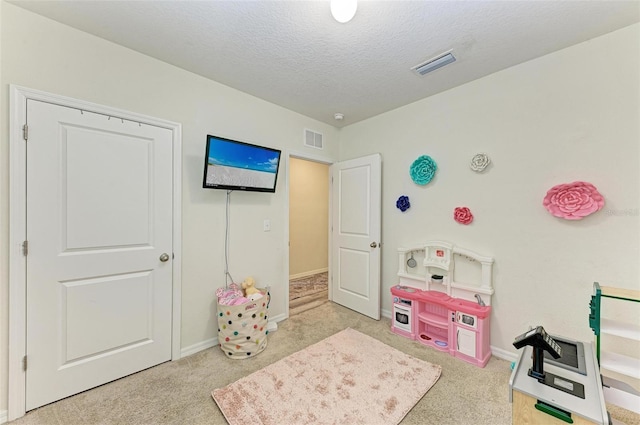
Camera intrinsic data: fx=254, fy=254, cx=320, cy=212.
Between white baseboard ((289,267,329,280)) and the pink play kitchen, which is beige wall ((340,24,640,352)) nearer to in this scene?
the pink play kitchen

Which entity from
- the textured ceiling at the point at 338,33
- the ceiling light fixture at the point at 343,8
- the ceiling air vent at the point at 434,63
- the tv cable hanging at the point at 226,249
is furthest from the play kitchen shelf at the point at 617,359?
the tv cable hanging at the point at 226,249

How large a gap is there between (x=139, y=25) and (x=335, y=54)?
1376 mm

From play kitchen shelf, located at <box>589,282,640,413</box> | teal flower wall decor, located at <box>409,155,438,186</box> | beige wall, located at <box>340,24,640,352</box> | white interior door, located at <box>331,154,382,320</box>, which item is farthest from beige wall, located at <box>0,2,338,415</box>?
play kitchen shelf, located at <box>589,282,640,413</box>

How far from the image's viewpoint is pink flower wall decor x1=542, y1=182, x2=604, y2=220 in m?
1.82

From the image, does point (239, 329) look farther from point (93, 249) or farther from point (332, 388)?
point (93, 249)

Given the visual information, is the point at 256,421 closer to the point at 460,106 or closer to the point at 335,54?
the point at 335,54

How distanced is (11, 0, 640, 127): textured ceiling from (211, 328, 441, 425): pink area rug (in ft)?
8.29

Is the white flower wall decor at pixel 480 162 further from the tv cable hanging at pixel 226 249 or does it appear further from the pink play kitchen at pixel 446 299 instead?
the tv cable hanging at pixel 226 249

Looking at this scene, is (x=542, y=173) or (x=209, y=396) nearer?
(x=209, y=396)

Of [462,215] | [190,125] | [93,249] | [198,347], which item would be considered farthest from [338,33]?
[198,347]

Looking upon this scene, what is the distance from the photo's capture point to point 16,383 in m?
1.60

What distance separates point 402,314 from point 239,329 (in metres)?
1.65

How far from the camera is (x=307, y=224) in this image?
5.04 meters

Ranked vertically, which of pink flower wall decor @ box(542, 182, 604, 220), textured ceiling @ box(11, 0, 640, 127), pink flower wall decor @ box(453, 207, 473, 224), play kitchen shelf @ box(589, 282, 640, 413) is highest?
textured ceiling @ box(11, 0, 640, 127)
